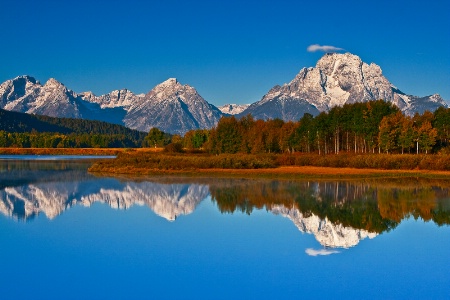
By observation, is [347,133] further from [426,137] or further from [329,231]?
[329,231]

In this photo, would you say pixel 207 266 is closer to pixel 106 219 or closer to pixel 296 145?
pixel 106 219

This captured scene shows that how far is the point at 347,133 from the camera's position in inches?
4011

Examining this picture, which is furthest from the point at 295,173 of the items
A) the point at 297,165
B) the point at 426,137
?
the point at 426,137

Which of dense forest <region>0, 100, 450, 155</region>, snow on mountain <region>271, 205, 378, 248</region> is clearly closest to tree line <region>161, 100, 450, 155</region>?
dense forest <region>0, 100, 450, 155</region>

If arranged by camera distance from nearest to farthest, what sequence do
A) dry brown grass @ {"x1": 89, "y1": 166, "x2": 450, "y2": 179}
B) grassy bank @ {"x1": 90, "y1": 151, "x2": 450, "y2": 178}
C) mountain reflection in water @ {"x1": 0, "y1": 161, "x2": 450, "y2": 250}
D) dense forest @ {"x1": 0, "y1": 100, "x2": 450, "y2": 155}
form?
mountain reflection in water @ {"x1": 0, "y1": 161, "x2": 450, "y2": 250}
dry brown grass @ {"x1": 89, "y1": 166, "x2": 450, "y2": 179}
grassy bank @ {"x1": 90, "y1": 151, "x2": 450, "y2": 178}
dense forest @ {"x1": 0, "y1": 100, "x2": 450, "y2": 155}

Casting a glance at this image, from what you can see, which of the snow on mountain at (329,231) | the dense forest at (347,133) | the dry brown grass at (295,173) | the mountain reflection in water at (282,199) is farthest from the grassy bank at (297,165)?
the snow on mountain at (329,231)

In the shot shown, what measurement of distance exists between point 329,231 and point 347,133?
74559mm

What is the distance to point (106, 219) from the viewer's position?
34.1 m

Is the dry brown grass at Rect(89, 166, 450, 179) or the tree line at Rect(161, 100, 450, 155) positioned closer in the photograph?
the dry brown grass at Rect(89, 166, 450, 179)

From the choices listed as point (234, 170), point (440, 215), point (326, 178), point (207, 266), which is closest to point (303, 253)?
point (207, 266)

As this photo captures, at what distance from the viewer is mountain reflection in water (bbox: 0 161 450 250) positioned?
3256 centimetres

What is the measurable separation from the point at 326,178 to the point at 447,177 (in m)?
14.9

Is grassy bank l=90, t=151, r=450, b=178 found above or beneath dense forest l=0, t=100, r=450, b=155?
beneath

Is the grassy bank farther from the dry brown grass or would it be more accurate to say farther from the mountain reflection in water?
the mountain reflection in water
